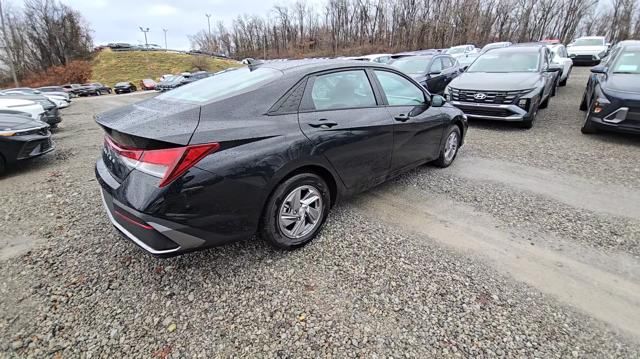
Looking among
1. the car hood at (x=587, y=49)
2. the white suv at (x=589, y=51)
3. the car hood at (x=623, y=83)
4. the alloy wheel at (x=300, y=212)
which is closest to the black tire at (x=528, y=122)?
the car hood at (x=623, y=83)

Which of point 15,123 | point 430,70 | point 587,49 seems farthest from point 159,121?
point 587,49

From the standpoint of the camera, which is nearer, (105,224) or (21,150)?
(105,224)

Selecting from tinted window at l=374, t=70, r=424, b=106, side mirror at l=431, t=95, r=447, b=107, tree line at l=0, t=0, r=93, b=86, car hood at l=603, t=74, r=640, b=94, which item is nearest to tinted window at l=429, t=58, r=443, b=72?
car hood at l=603, t=74, r=640, b=94

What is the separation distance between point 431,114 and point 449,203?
1.14m

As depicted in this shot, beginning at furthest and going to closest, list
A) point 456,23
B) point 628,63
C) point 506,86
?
1. point 456,23
2. point 506,86
3. point 628,63

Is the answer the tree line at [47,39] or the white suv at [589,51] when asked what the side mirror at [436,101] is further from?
the tree line at [47,39]

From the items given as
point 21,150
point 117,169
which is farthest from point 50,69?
point 117,169

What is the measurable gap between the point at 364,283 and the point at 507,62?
726cm

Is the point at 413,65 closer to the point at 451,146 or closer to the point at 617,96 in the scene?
the point at 617,96

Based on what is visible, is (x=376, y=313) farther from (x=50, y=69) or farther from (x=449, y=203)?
(x=50, y=69)

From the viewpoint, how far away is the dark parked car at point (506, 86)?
19.8 feet

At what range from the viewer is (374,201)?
11.7 ft

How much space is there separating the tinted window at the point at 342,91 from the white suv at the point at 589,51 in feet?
70.5

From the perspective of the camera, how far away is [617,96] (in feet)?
16.8
